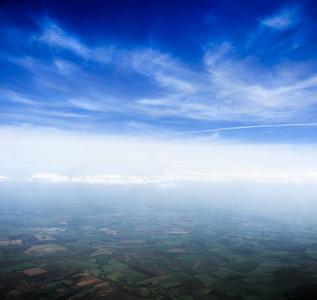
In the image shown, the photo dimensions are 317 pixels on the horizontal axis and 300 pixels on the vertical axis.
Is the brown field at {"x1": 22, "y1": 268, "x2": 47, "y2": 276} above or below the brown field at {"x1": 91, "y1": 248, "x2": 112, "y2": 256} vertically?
above

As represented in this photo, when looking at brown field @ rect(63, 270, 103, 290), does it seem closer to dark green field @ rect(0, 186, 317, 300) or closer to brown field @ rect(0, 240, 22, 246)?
dark green field @ rect(0, 186, 317, 300)

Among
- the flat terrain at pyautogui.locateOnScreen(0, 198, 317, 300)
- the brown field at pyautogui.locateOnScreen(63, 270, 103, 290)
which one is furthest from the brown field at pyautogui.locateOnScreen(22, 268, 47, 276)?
the brown field at pyautogui.locateOnScreen(63, 270, 103, 290)

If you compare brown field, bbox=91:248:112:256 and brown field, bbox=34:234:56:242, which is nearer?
brown field, bbox=91:248:112:256

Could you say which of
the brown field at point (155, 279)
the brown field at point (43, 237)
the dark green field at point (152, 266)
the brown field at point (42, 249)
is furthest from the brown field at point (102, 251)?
the brown field at point (43, 237)

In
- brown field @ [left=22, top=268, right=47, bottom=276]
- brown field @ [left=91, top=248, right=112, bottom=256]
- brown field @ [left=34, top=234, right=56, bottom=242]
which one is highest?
brown field @ [left=22, top=268, right=47, bottom=276]

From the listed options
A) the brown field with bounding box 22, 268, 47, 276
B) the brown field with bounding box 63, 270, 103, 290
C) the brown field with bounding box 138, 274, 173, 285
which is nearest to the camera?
the brown field with bounding box 63, 270, 103, 290

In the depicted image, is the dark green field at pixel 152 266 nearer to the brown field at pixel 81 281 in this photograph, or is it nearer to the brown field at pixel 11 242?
the brown field at pixel 81 281

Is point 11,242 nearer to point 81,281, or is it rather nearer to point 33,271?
point 33,271

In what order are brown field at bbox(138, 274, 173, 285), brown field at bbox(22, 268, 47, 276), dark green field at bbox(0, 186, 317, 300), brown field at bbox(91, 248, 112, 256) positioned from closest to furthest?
dark green field at bbox(0, 186, 317, 300)
brown field at bbox(138, 274, 173, 285)
brown field at bbox(22, 268, 47, 276)
brown field at bbox(91, 248, 112, 256)

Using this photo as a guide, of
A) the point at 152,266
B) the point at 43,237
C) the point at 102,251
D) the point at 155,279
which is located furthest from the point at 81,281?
the point at 43,237

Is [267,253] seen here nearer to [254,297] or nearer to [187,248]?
[187,248]
